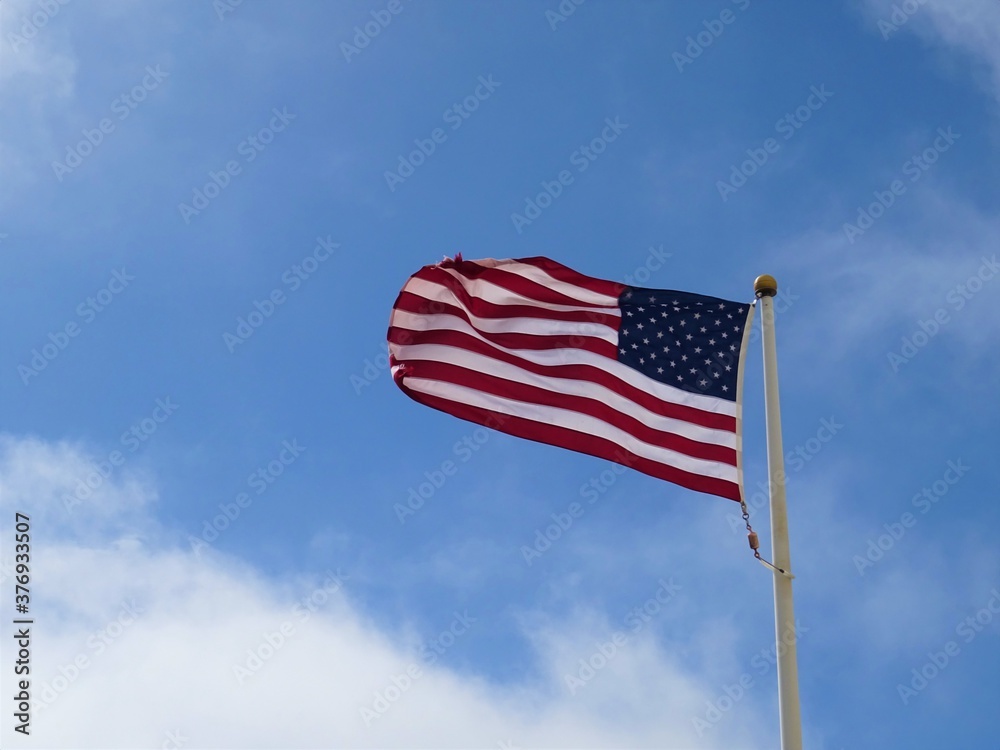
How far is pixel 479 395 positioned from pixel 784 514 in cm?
440

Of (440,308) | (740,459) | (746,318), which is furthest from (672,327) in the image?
(440,308)

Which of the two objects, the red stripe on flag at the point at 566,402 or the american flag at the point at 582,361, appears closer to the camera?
the red stripe on flag at the point at 566,402

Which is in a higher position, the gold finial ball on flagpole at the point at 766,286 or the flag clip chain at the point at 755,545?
the gold finial ball on flagpole at the point at 766,286

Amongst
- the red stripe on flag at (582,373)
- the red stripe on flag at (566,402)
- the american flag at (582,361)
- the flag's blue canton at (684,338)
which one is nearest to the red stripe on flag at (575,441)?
the american flag at (582,361)

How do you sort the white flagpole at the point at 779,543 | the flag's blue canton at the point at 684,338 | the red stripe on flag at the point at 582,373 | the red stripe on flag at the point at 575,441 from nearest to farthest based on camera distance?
the white flagpole at the point at 779,543 → the red stripe on flag at the point at 575,441 → the red stripe on flag at the point at 582,373 → the flag's blue canton at the point at 684,338

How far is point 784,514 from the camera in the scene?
12.4 metres

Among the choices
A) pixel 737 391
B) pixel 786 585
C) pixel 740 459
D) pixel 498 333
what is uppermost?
pixel 498 333

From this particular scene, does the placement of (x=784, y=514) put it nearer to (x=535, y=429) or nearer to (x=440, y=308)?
(x=535, y=429)

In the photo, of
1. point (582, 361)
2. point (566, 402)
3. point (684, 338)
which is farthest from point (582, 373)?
point (684, 338)

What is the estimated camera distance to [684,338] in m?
14.7

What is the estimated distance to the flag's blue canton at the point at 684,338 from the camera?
47.0 ft

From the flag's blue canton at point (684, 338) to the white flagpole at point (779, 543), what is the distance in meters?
0.81

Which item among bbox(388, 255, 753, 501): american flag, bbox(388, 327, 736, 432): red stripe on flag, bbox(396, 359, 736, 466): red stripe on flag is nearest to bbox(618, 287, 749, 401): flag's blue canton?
bbox(388, 255, 753, 501): american flag

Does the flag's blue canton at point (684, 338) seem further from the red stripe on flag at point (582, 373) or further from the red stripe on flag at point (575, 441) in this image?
the red stripe on flag at point (575, 441)
